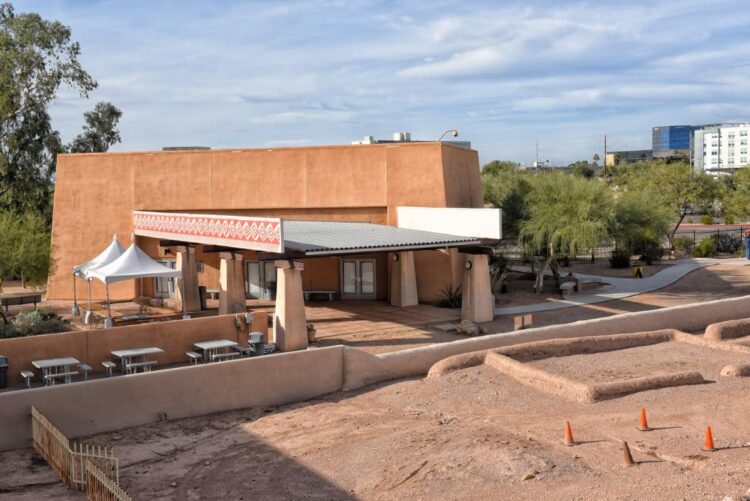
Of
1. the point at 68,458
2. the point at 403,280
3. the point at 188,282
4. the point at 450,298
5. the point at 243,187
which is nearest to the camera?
the point at 68,458

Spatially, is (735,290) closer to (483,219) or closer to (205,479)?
(483,219)

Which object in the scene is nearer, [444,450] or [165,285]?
[444,450]

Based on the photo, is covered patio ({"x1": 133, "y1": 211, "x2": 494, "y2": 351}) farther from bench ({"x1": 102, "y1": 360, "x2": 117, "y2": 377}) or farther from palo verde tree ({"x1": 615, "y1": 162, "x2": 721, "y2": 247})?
palo verde tree ({"x1": 615, "y1": 162, "x2": 721, "y2": 247})

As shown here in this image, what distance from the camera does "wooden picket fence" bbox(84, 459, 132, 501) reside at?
9.73 m

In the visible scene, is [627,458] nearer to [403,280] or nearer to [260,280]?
[403,280]

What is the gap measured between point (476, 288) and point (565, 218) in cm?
693

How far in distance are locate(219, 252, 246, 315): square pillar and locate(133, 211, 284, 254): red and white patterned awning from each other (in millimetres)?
1372

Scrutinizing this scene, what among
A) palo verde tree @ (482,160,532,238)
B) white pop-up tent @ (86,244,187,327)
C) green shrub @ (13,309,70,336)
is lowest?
green shrub @ (13,309,70,336)

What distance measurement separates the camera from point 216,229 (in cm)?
2509

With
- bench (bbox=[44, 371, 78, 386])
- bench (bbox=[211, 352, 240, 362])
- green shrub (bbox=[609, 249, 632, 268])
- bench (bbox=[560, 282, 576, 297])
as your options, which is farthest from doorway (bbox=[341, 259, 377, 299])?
green shrub (bbox=[609, 249, 632, 268])

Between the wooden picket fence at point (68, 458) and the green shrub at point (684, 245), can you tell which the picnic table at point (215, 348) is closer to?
the wooden picket fence at point (68, 458)

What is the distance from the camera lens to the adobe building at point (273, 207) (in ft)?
97.7

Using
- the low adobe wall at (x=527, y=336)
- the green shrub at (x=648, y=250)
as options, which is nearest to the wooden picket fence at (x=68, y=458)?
the low adobe wall at (x=527, y=336)

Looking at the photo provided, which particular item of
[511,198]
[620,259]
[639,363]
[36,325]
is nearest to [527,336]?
[639,363]
